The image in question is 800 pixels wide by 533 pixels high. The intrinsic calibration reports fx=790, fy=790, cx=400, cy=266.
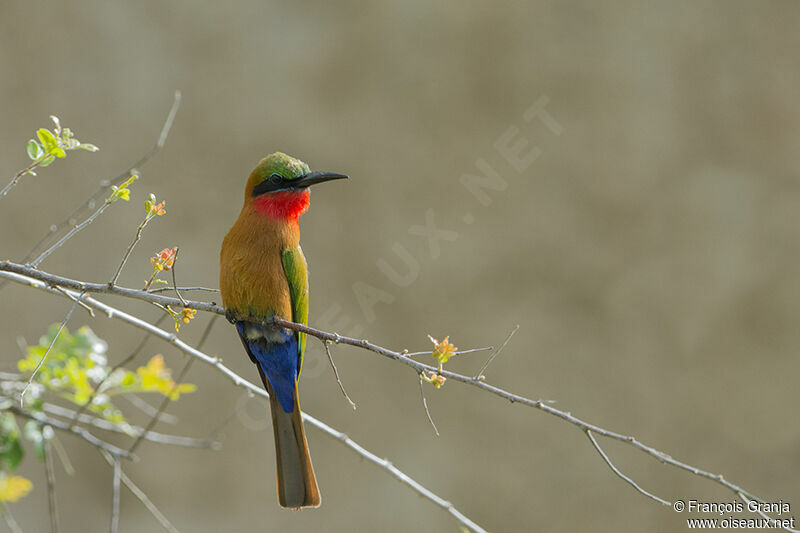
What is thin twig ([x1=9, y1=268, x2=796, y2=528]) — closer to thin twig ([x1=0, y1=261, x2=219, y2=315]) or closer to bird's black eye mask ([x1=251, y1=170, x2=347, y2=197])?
thin twig ([x1=0, y1=261, x2=219, y2=315])

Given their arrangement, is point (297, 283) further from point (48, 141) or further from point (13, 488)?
point (13, 488)

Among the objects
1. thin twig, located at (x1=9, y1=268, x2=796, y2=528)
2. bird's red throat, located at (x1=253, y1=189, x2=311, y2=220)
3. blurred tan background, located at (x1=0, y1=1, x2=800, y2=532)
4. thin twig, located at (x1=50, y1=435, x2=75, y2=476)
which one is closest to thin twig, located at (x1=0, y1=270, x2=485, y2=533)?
thin twig, located at (x1=9, y1=268, x2=796, y2=528)

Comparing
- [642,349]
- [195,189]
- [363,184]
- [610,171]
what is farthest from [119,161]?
[642,349]

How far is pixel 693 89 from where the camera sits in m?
4.02

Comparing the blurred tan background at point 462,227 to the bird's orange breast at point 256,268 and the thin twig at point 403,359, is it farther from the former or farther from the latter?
the thin twig at point 403,359

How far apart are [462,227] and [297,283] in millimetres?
2145

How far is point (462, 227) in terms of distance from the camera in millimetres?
4152

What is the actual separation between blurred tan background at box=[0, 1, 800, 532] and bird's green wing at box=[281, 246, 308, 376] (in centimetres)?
184

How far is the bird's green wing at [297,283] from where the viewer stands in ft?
6.86

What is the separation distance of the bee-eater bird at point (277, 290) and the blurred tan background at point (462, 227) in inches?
73.5

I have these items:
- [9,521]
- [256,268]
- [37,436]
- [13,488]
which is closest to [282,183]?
[256,268]

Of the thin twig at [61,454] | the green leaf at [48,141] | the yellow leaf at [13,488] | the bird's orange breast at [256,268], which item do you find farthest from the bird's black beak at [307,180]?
the yellow leaf at [13,488]

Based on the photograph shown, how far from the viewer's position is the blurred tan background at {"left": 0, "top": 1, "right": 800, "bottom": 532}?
404cm

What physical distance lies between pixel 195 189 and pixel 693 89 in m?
2.60
